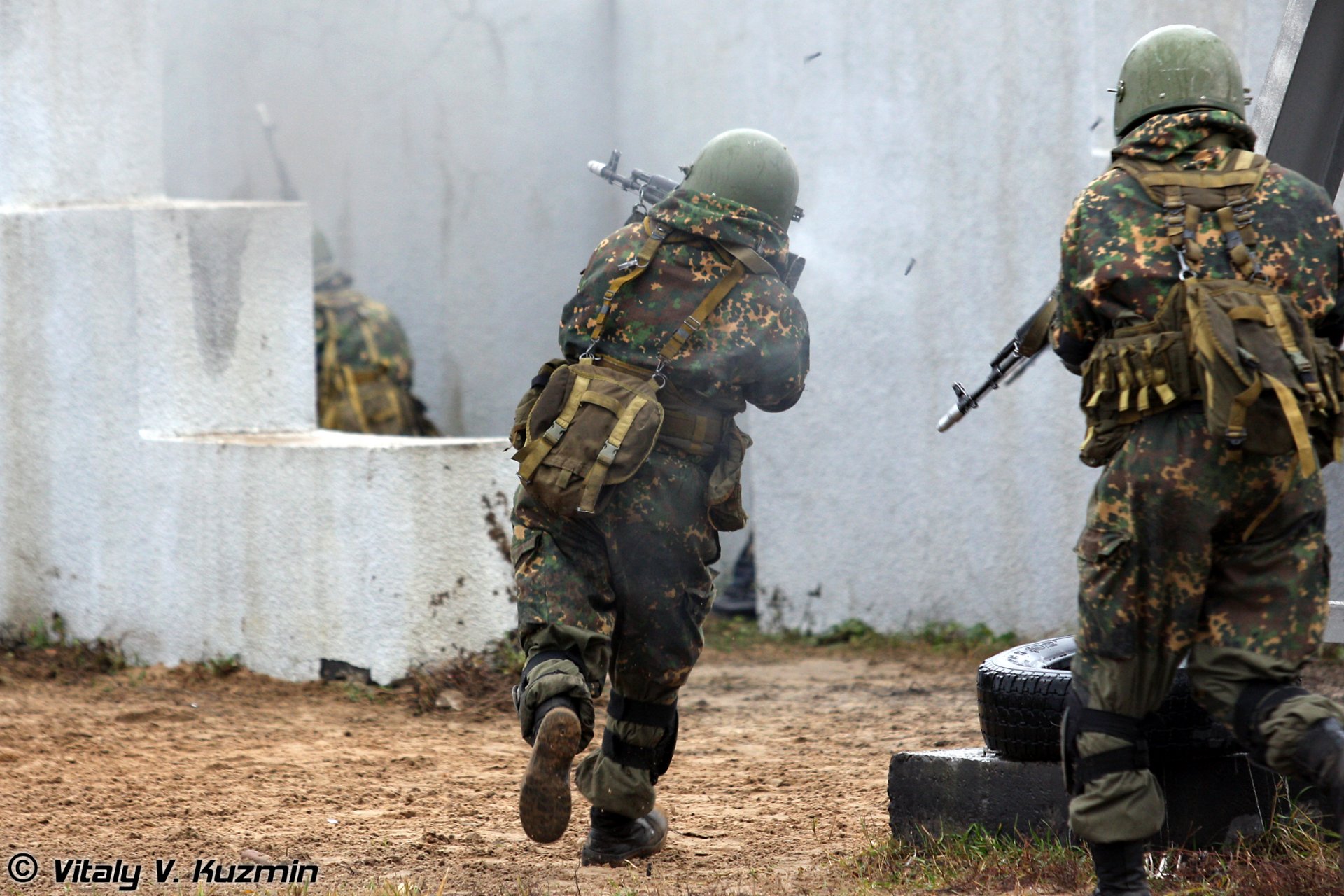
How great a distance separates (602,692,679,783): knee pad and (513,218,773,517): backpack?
568 millimetres

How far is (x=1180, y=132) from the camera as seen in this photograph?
3164 mm

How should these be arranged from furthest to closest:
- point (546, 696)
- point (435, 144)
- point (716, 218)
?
point (435, 144), point (716, 218), point (546, 696)

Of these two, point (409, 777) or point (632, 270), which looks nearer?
point (632, 270)

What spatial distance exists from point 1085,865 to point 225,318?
478 cm

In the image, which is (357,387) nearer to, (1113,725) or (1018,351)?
(1018,351)

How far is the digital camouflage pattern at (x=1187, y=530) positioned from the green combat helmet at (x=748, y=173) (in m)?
0.99

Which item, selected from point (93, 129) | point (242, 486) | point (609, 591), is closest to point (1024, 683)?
point (609, 591)

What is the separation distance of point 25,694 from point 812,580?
405 centimetres

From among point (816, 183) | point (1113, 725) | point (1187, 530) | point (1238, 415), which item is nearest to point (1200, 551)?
point (1187, 530)

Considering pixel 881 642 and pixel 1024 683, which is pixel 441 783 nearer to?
pixel 1024 683

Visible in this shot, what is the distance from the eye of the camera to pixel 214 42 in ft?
34.4

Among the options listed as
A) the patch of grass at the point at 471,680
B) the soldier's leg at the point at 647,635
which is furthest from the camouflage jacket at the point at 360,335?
the soldier's leg at the point at 647,635

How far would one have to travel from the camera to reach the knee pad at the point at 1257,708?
2.98 meters

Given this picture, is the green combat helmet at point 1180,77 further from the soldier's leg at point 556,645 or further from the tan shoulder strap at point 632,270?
the soldier's leg at point 556,645
